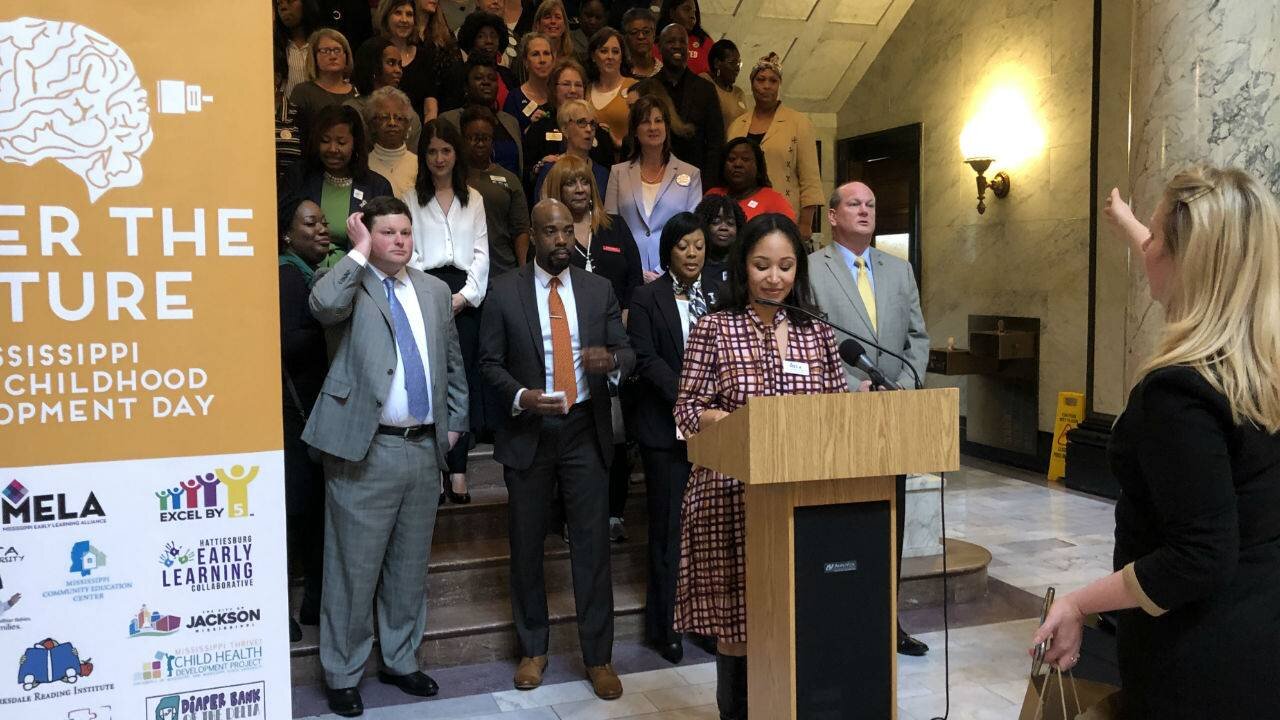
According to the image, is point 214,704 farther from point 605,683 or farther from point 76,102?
point 605,683

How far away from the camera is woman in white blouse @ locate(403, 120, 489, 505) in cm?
488

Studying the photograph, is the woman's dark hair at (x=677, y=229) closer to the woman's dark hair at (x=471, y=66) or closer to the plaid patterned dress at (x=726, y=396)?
the plaid patterned dress at (x=726, y=396)

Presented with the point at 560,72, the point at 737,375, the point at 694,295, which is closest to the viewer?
the point at 737,375

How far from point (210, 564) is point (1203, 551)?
2120 millimetres

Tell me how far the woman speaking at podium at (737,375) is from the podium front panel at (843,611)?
514mm

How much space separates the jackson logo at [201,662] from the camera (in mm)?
2508

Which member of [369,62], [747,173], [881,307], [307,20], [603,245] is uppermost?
[307,20]

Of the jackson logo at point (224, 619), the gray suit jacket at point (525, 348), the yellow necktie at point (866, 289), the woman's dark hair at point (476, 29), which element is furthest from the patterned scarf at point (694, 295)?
the woman's dark hair at point (476, 29)

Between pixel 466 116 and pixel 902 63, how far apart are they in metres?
5.67

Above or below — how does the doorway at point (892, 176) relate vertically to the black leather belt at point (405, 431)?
above

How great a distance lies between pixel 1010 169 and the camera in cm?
866

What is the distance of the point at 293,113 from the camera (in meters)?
5.43

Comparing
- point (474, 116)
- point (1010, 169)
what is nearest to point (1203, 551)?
point (474, 116)

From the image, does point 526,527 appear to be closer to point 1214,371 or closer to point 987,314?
point 1214,371
